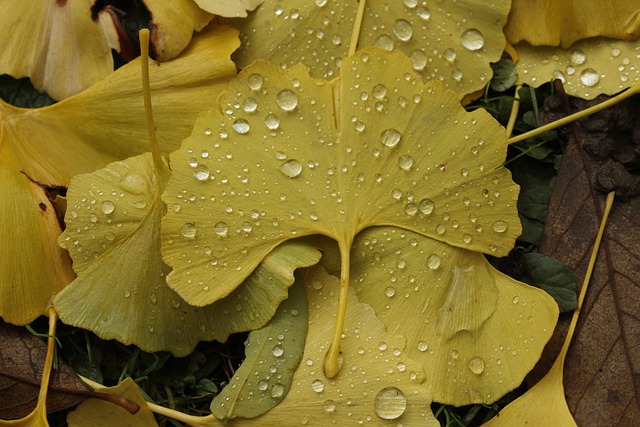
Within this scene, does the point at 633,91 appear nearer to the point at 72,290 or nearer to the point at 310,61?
the point at 310,61

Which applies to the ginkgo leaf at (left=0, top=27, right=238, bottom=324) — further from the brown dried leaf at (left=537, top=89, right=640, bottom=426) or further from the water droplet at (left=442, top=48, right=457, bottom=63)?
the brown dried leaf at (left=537, top=89, right=640, bottom=426)

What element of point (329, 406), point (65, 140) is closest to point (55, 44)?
point (65, 140)

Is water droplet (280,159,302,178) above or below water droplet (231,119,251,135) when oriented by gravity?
below

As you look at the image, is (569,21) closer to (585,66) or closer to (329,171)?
(585,66)

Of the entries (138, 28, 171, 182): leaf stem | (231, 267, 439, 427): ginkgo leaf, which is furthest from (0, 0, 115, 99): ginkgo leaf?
(231, 267, 439, 427): ginkgo leaf

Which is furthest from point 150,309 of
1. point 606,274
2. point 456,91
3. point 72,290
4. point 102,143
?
point 606,274

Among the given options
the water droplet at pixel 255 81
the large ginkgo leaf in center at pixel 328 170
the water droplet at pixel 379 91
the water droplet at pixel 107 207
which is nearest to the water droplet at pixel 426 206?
the large ginkgo leaf in center at pixel 328 170
